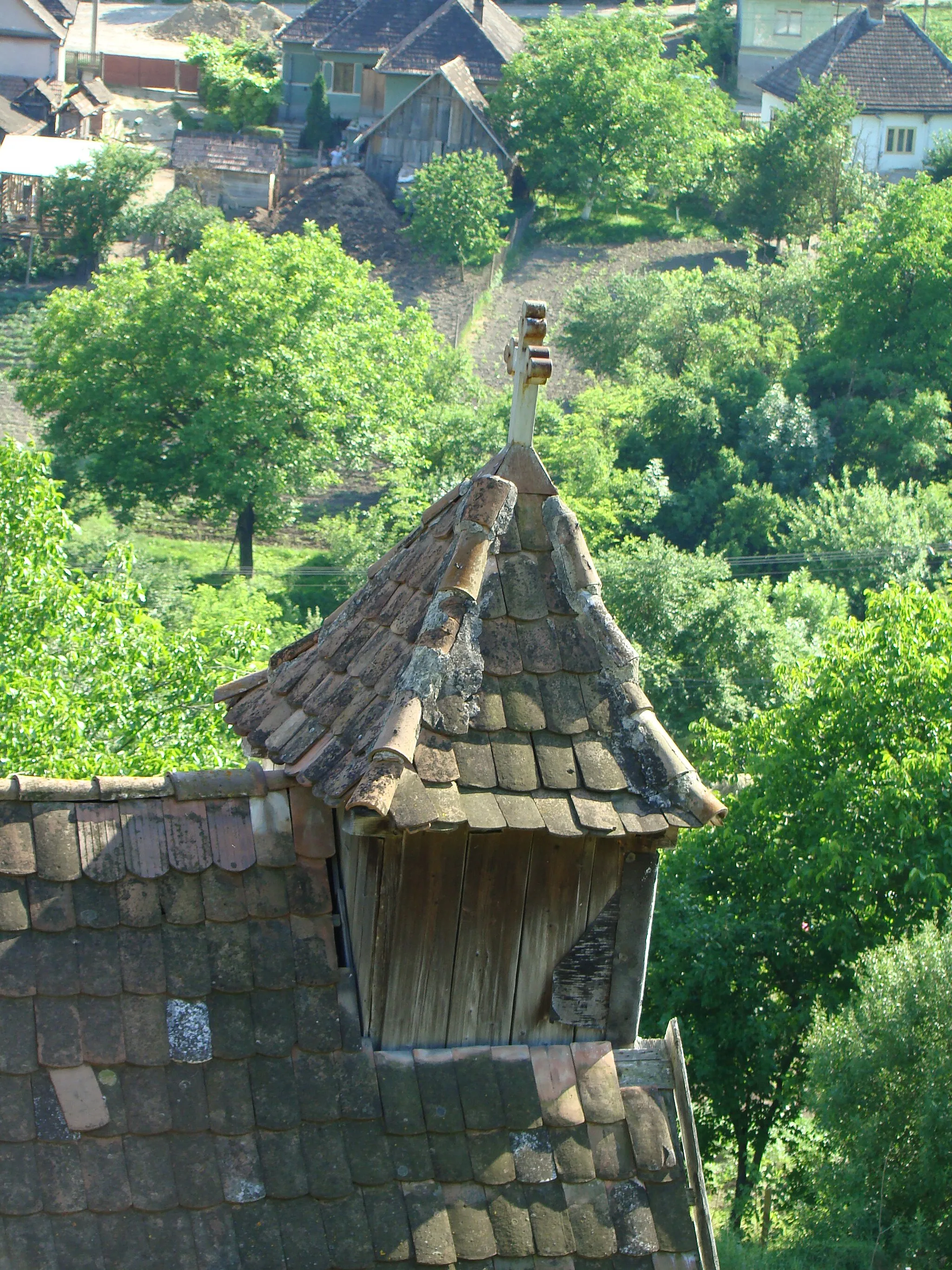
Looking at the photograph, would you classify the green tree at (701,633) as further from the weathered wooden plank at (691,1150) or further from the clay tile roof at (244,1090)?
the clay tile roof at (244,1090)

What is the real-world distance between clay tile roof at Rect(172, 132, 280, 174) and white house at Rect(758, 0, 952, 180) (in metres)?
19.5

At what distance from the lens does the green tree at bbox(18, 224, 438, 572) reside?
36344mm

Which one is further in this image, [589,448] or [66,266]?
[66,266]

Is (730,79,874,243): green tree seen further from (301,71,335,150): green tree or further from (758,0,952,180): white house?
(301,71,335,150): green tree

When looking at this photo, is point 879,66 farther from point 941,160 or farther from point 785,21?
point 785,21

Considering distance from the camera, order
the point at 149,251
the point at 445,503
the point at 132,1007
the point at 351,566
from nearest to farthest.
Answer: the point at 132,1007, the point at 445,503, the point at 351,566, the point at 149,251

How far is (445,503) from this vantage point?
5367 millimetres

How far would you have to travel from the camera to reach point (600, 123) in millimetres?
52188

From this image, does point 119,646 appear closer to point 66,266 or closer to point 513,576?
point 513,576

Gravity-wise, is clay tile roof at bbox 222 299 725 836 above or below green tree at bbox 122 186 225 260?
above

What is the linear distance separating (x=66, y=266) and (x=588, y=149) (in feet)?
64.1

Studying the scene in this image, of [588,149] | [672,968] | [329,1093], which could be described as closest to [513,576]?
[329,1093]

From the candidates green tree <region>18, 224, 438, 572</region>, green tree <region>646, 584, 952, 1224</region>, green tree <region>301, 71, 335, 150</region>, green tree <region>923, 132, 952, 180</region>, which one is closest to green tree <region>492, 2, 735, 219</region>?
green tree <region>301, 71, 335, 150</region>

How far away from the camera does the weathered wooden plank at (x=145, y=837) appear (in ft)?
15.6
